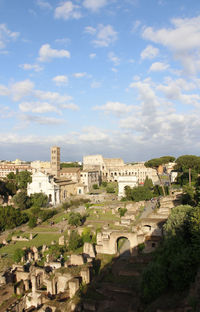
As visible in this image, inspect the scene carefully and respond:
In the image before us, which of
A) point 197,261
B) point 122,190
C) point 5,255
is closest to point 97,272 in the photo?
point 197,261

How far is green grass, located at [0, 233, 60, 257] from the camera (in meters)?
23.3

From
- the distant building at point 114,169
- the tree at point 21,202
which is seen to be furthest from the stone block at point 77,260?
the distant building at point 114,169

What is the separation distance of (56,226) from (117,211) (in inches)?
353

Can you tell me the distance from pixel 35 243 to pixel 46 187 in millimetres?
21645

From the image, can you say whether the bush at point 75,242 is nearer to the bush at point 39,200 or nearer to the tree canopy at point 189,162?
the bush at point 39,200

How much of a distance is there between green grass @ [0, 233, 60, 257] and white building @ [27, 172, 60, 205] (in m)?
18.3

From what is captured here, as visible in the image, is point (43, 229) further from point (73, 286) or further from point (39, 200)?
point (73, 286)

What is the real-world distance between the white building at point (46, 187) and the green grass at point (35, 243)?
60.0 feet

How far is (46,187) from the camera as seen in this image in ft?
150

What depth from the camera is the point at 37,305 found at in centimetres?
1344

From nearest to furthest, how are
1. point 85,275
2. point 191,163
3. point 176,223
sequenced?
1. point 85,275
2. point 176,223
3. point 191,163

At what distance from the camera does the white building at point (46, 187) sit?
45.4 m

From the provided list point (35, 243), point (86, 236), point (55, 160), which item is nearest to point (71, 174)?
point (55, 160)

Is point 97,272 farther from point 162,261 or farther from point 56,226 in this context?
point 56,226
